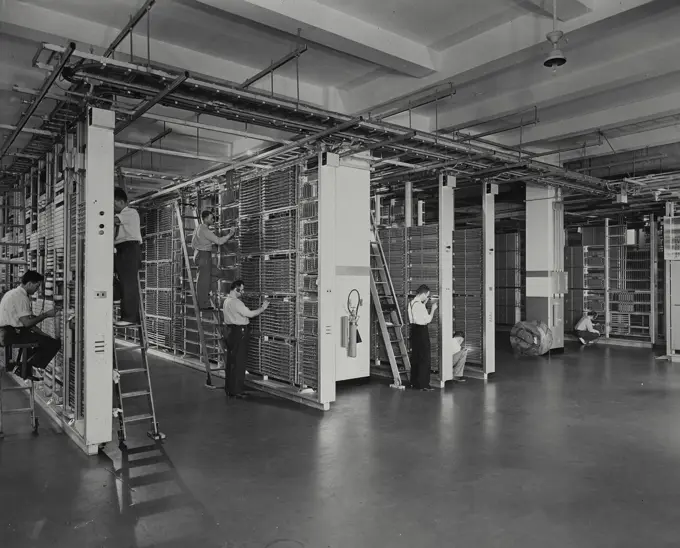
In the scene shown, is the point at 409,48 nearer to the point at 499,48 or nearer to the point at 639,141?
the point at 499,48

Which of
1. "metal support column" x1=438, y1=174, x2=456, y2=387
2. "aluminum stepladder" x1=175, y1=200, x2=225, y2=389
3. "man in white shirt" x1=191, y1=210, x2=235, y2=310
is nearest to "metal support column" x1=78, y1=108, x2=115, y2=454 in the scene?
"aluminum stepladder" x1=175, y1=200, x2=225, y2=389

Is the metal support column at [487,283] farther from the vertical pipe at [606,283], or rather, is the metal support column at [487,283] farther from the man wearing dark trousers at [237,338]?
the vertical pipe at [606,283]

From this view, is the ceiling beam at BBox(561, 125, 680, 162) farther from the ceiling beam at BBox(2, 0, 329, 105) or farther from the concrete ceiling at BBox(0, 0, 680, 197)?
the ceiling beam at BBox(2, 0, 329, 105)

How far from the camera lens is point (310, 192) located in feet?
27.9

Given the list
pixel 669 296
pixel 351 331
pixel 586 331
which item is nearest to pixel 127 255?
pixel 351 331

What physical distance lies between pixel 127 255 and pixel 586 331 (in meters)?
12.8

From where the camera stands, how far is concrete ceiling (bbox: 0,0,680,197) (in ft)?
20.2

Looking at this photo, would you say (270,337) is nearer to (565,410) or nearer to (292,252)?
(292,252)

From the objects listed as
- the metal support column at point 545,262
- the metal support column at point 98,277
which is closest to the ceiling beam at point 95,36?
the metal support column at point 98,277

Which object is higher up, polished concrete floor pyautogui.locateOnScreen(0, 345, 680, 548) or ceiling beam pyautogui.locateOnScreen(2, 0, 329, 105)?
ceiling beam pyautogui.locateOnScreen(2, 0, 329, 105)

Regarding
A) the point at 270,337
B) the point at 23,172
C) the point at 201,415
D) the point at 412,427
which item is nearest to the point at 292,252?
the point at 270,337

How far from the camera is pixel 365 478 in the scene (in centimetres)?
507

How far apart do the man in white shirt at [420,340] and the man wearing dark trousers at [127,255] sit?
4437 mm

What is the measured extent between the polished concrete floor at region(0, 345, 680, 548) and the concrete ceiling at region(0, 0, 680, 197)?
461cm
